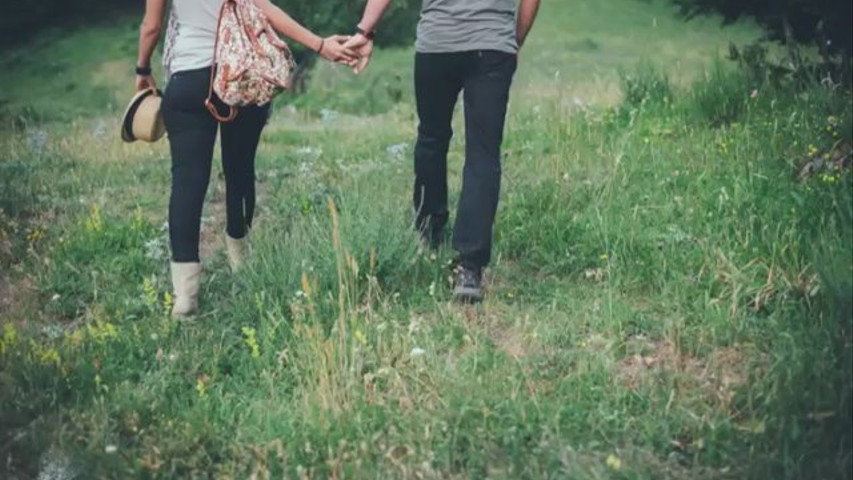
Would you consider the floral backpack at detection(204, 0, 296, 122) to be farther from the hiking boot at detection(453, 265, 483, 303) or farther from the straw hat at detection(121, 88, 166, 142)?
the hiking boot at detection(453, 265, 483, 303)

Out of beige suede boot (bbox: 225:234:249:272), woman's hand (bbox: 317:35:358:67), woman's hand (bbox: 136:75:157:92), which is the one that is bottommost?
beige suede boot (bbox: 225:234:249:272)

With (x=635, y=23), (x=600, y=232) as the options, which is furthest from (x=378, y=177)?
(x=635, y=23)

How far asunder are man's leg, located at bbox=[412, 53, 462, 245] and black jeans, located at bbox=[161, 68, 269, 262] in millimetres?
822

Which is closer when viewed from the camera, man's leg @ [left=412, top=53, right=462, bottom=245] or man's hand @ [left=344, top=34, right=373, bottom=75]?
man's leg @ [left=412, top=53, right=462, bottom=245]

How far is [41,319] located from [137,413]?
1.74m

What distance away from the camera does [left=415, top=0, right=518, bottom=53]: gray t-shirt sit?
19.5ft

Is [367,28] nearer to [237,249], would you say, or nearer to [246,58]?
[246,58]

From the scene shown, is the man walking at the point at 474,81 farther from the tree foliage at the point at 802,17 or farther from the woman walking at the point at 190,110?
the tree foliage at the point at 802,17

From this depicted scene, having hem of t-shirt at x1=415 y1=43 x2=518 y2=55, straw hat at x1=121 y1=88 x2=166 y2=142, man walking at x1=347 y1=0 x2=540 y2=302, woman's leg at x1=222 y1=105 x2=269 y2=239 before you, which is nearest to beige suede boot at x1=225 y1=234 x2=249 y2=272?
woman's leg at x1=222 y1=105 x2=269 y2=239

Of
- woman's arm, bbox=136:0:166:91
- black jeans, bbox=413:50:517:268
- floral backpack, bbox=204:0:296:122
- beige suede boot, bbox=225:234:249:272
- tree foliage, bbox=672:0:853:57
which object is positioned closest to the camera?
floral backpack, bbox=204:0:296:122

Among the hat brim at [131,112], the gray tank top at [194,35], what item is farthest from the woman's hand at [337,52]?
the hat brim at [131,112]

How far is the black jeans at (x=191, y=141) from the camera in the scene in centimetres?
586

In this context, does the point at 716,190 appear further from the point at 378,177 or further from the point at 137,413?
the point at 137,413

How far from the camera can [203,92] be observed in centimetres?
586
